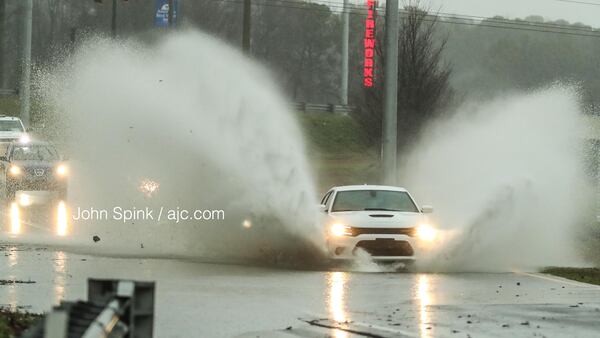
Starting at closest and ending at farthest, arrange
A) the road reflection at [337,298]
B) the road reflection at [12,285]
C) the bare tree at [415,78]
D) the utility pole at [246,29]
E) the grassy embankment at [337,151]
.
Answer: the road reflection at [337,298] → the road reflection at [12,285] → the utility pole at [246,29] → the bare tree at [415,78] → the grassy embankment at [337,151]

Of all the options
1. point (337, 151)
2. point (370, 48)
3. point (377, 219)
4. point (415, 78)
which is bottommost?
point (377, 219)

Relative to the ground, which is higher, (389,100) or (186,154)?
(389,100)

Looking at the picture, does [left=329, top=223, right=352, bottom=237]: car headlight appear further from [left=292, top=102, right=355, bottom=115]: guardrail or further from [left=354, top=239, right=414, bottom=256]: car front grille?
[left=292, top=102, right=355, bottom=115]: guardrail

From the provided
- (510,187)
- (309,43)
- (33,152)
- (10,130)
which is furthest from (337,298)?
(309,43)

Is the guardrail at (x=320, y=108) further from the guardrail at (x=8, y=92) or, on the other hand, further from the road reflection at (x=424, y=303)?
the road reflection at (x=424, y=303)

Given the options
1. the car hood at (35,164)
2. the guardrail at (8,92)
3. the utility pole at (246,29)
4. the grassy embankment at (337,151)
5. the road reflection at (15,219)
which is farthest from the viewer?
the guardrail at (8,92)

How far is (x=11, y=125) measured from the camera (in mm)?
47906

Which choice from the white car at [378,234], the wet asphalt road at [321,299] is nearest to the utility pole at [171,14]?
the wet asphalt road at [321,299]

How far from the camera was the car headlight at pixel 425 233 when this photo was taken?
66.6 feet

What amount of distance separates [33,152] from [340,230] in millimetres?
17474

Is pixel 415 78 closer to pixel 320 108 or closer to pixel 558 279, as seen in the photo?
pixel 558 279

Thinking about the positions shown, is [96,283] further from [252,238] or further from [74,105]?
[74,105]

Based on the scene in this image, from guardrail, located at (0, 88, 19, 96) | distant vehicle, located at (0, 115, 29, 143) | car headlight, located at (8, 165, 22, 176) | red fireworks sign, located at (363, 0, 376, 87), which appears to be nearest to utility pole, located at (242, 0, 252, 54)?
car headlight, located at (8, 165, 22, 176)

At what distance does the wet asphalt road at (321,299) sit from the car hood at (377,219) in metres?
1.08
